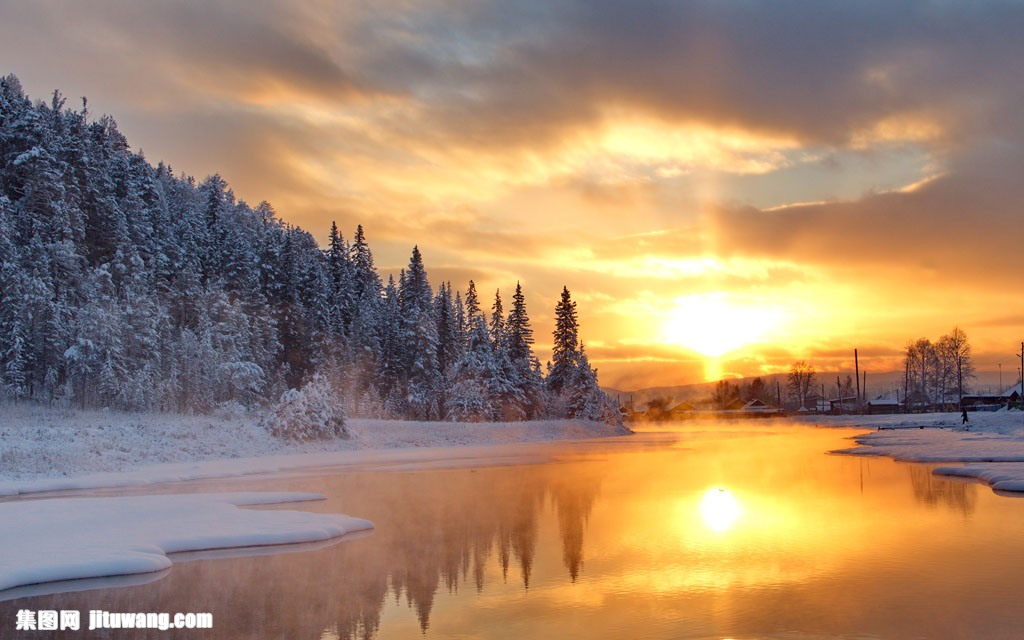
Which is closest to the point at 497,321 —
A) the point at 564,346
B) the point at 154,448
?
the point at 564,346

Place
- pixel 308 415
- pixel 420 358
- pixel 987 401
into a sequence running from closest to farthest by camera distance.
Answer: pixel 308 415
pixel 420 358
pixel 987 401

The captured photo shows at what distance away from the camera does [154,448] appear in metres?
34.8

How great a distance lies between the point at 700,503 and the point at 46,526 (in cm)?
1670

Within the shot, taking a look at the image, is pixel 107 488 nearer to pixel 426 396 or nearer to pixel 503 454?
pixel 503 454

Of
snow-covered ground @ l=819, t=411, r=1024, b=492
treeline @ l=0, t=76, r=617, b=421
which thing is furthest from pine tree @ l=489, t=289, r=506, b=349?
snow-covered ground @ l=819, t=411, r=1024, b=492

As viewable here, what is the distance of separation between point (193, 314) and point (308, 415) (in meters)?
20.9

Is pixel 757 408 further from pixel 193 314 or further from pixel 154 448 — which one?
pixel 154 448

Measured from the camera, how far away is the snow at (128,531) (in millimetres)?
13633

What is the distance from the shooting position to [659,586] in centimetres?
1232

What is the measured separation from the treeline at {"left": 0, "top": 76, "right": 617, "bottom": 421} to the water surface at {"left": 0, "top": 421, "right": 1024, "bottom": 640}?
106 feet

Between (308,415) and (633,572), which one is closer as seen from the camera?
(633,572)

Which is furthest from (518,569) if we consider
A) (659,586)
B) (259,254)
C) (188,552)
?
(259,254)

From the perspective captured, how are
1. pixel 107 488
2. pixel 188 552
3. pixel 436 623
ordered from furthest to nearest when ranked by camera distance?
pixel 107 488 < pixel 188 552 < pixel 436 623

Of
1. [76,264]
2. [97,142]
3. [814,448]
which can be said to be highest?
[97,142]
